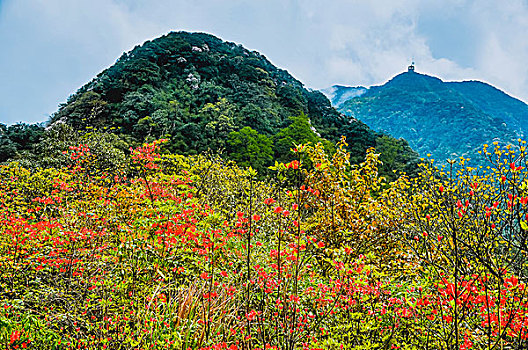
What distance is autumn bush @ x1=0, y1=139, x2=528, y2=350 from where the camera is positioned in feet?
7.29

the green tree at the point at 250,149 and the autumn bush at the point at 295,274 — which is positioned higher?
the green tree at the point at 250,149

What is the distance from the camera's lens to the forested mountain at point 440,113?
4366cm

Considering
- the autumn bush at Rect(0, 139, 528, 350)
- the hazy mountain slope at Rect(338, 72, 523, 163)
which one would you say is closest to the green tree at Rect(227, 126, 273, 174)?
the autumn bush at Rect(0, 139, 528, 350)

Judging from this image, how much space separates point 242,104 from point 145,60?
31.0 feet

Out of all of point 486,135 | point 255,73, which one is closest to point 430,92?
point 486,135

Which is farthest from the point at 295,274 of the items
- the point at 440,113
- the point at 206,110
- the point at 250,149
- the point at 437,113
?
the point at 437,113

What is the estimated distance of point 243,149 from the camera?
17.6 metres

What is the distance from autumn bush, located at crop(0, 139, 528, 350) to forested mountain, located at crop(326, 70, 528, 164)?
1567 inches

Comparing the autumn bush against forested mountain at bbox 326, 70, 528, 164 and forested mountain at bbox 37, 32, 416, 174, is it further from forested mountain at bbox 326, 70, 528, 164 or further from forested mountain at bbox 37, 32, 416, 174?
forested mountain at bbox 326, 70, 528, 164

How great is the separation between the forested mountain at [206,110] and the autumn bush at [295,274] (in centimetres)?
1025

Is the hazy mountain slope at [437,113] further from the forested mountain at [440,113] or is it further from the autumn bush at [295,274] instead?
the autumn bush at [295,274]

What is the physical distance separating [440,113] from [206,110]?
5035 cm

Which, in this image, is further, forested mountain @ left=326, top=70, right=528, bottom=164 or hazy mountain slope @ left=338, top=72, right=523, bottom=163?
forested mountain @ left=326, top=70, right=528, bottom=164

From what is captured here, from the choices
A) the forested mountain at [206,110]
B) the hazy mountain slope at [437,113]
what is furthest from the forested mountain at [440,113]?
the forested mountain at [206,110]
